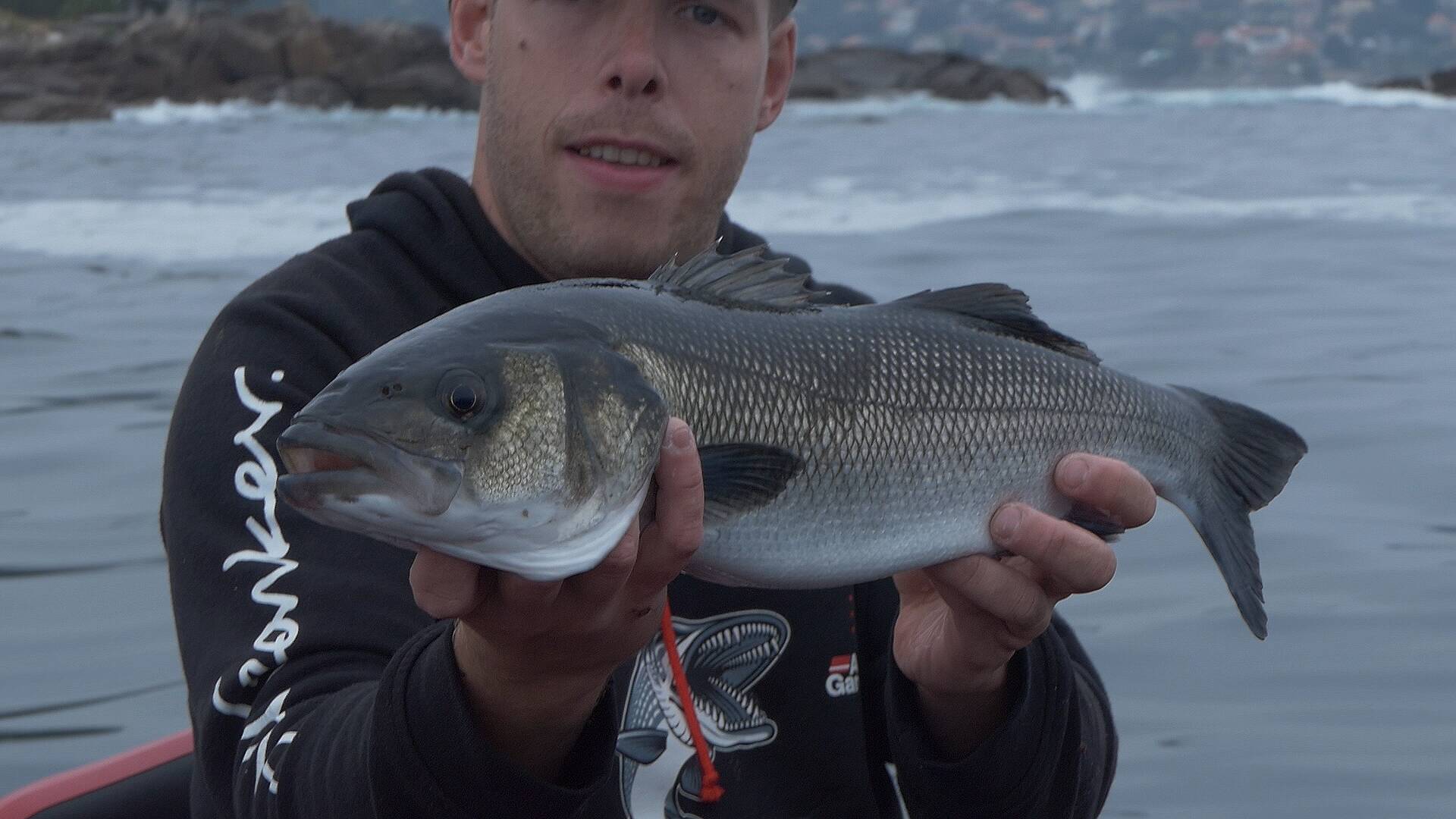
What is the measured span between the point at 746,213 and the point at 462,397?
1309 centimetres

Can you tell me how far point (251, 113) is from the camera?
44.6m

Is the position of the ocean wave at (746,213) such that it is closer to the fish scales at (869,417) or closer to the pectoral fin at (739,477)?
the fish scales at (869,417)

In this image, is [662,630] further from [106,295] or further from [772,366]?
[106,295]

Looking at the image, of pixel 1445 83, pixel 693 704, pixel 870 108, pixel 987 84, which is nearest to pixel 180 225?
pixel 693 704

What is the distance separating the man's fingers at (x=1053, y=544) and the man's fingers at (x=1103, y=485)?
0.05 m

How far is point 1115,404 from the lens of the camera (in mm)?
2436

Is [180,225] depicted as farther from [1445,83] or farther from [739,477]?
Result: [1445,83]

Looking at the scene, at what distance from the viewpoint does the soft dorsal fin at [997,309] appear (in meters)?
2.40

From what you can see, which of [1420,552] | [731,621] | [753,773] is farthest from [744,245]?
[1420,552]

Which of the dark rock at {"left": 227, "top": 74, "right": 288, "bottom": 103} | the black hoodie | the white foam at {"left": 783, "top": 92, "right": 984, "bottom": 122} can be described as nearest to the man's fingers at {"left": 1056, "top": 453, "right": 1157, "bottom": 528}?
the black hoodie

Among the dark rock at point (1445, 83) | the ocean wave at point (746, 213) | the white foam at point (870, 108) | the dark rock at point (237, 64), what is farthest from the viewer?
the dark rock at point (1445, 83)

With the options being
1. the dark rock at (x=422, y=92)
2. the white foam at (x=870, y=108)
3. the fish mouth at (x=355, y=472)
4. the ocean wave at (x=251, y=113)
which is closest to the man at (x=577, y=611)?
the fish mouth at (x=355, y=472)

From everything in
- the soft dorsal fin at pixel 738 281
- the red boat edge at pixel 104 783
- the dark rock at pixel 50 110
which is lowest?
the dark rock at pixel 50 110

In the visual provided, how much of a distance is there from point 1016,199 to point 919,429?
556 inches
